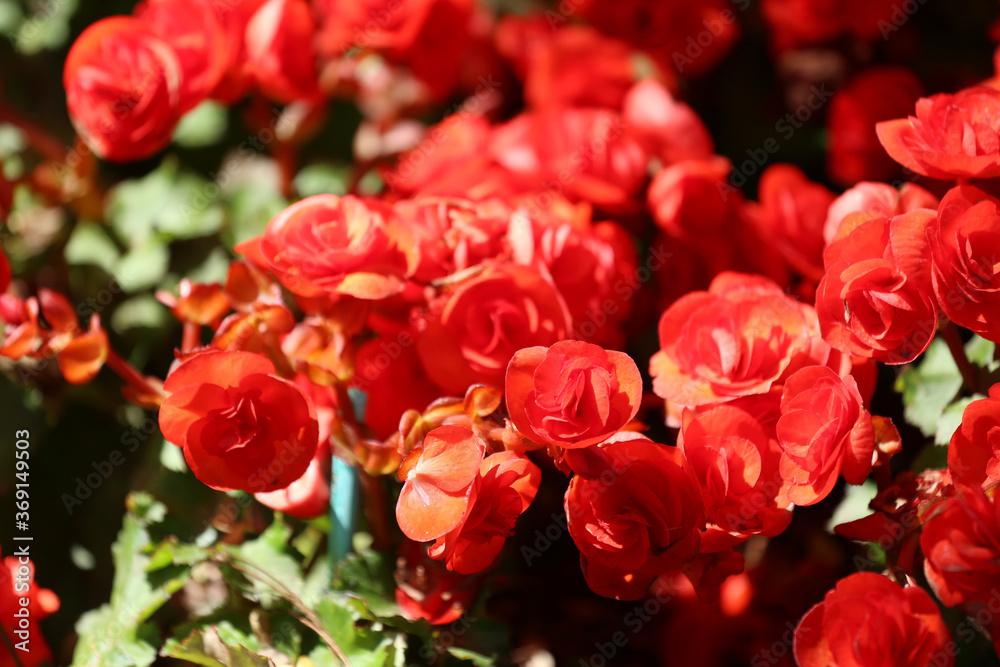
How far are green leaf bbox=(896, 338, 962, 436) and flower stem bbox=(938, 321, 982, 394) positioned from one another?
26mm

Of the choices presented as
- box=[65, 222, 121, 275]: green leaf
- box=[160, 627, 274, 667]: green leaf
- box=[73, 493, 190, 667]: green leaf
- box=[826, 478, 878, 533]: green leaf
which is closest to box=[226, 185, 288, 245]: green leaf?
box=[65, 222, 121, 275]: green leaf

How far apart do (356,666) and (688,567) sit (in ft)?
0.70

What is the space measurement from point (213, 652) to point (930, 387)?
53cm

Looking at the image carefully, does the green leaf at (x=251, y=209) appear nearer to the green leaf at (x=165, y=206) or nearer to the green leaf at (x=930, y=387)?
the green leaf at (x=165, y=206)

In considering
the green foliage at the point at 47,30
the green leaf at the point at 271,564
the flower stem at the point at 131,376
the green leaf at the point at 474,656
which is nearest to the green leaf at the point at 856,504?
the green leaf at the point at 474,656

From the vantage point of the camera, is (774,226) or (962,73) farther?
(962,73)

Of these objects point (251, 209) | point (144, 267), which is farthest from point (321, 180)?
point (144, 267)

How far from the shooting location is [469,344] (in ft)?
1.82

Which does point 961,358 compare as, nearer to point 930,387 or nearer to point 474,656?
point 930,387

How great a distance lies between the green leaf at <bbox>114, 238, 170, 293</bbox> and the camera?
771mm

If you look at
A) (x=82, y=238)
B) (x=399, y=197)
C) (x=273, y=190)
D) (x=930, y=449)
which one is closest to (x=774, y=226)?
(x=930, y=449)

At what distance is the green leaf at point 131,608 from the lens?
0.57 m

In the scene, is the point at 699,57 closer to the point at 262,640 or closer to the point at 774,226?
the point at 774,226

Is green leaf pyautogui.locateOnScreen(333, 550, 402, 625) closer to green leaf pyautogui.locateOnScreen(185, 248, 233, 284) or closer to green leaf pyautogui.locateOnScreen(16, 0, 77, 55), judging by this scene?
green leaf pyautogui.locateOnScreen(185, 248, 233, 284)
